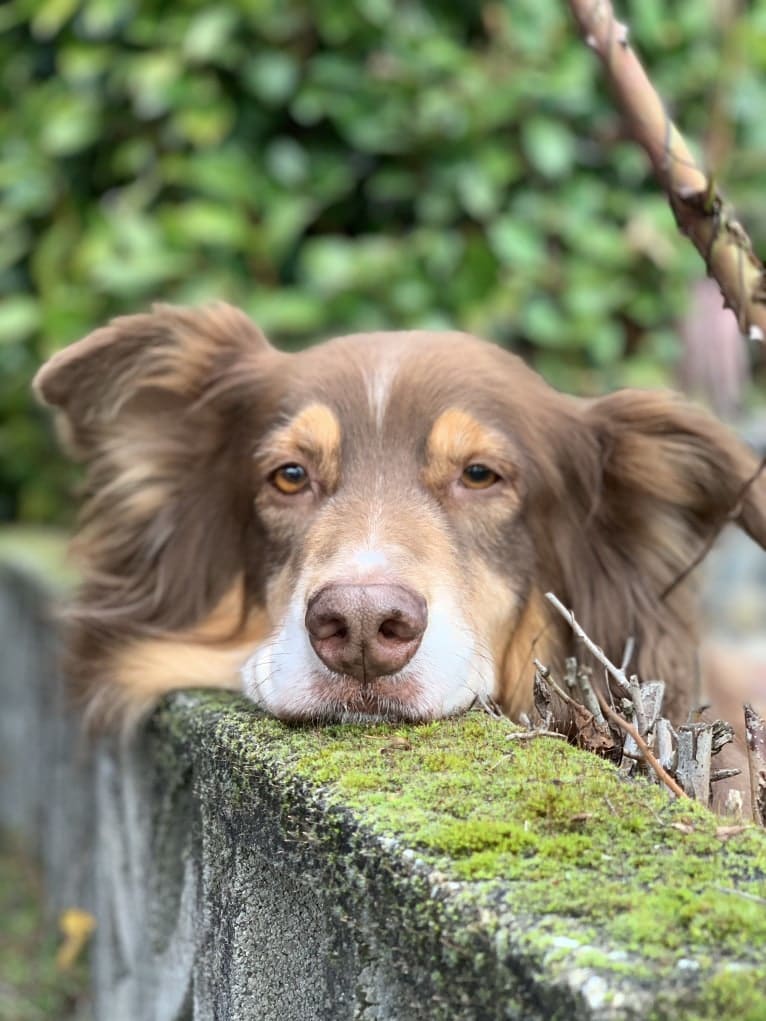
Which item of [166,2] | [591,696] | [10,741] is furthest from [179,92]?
[591,696]

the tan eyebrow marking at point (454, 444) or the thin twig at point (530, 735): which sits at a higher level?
the tan eyebrow marking at point (454, 444)

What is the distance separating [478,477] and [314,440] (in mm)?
432

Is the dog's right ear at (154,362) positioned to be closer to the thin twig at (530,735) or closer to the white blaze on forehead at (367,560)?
the white blaze on forehead at (367,560)

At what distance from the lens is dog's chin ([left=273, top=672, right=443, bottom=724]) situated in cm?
262

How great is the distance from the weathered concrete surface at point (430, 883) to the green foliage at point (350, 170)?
3.60 m

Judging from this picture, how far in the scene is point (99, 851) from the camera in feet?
14.0

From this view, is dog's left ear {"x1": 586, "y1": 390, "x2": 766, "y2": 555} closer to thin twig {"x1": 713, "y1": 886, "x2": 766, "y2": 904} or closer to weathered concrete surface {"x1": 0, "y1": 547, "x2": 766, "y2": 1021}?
weathered concrete surface {"x1": 0, "y1": 547, "x2": 766, "y2": 1021}

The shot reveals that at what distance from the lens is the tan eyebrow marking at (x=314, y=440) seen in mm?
3225

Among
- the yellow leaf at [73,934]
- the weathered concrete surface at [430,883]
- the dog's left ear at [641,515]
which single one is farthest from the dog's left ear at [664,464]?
the yellow leaf at [73,934]

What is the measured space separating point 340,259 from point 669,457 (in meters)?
2.92

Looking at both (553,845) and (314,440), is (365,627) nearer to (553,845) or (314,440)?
(314,440)

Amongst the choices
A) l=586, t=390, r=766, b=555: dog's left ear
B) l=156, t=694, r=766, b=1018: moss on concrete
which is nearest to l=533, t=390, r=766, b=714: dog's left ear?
l=586, t=390, r=766, b=555: dog's left ear

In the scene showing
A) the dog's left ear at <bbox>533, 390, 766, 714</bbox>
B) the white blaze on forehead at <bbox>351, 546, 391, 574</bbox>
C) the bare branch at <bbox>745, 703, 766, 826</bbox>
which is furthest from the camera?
the dog's left ear at <bbox>533, 390, 766, 714</bbox>

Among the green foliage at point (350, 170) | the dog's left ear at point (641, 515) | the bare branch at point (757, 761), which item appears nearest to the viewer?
the bare branch at point (757, 761)
